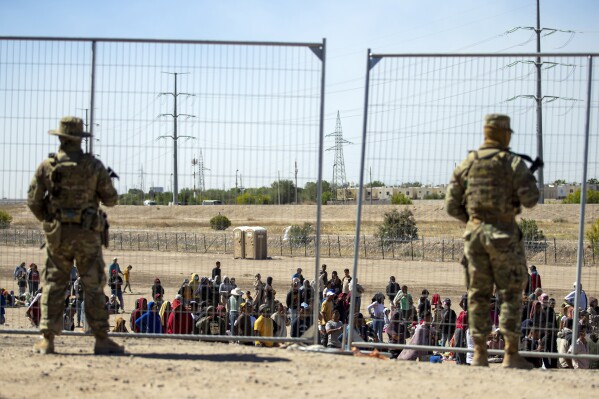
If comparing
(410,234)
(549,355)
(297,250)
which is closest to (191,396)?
(549,355)

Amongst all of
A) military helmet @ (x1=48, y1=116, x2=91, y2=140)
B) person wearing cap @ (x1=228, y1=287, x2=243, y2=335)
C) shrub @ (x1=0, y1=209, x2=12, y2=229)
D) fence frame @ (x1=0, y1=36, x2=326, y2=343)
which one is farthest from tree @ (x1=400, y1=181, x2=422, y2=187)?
shrub @ (x1=0, y1=209, x2=12, y2=229)

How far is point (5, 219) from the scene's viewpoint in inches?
425

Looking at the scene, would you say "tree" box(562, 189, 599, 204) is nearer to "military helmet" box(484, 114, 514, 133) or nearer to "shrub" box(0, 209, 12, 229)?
"military helmet" box(484, 114, 514, 133)

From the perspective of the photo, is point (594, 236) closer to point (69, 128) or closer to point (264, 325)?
point (264, 325)

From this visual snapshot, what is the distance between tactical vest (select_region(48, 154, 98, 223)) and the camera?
816 cm

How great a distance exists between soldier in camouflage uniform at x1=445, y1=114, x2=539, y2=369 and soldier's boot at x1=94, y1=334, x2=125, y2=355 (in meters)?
3.37

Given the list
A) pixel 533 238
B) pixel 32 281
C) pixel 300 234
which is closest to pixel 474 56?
pixel 32 281

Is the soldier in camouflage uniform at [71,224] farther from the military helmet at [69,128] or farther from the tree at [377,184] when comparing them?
the tree at [377,184]

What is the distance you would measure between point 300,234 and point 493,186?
21.7 m

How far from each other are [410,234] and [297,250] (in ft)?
20.8

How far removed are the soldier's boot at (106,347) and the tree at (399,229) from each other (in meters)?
12.2

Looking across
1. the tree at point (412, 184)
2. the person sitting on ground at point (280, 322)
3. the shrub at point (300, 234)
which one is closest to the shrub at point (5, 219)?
the person sitting on ground at point (280, 322)

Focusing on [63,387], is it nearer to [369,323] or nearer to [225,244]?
[369,323]

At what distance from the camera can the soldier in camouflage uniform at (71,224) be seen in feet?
26.8
